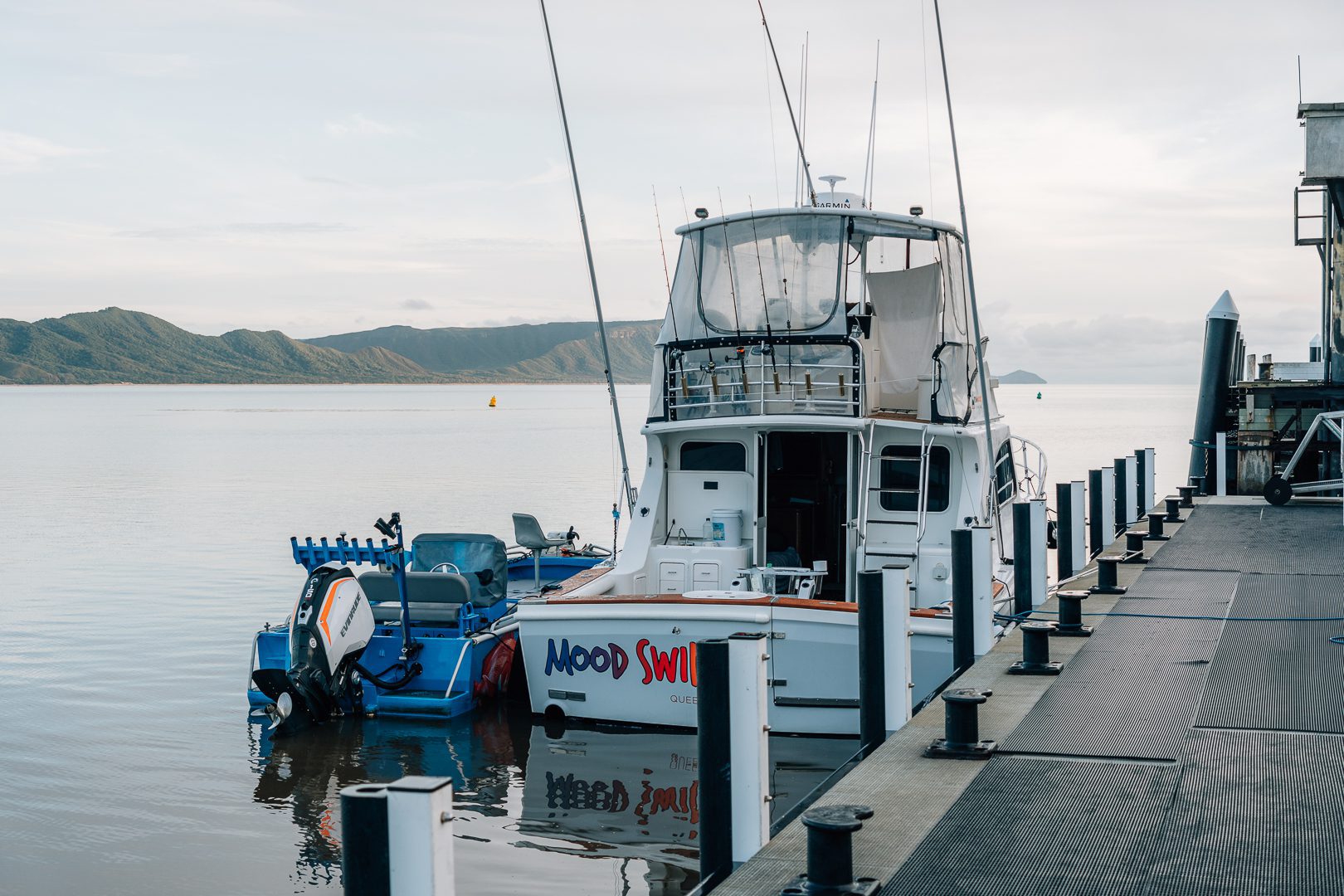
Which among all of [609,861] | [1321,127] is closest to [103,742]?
[609,861]

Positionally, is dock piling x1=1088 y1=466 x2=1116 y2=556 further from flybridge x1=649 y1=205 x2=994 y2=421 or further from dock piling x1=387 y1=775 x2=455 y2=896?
dock piling x1=387 y1=775 x2=455 y2=896

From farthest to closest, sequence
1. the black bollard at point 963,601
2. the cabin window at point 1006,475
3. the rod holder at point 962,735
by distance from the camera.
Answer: the cabin window at point 1006,475 → the black bollard at point 963,601 → the rod holder at point 962,735

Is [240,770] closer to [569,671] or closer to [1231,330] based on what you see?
[569,671]

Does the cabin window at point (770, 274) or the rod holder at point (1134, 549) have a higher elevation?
the cabin window at point (770, 274)

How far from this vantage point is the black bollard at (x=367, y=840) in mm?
3723

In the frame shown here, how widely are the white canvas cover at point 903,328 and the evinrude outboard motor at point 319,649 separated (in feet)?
20.0

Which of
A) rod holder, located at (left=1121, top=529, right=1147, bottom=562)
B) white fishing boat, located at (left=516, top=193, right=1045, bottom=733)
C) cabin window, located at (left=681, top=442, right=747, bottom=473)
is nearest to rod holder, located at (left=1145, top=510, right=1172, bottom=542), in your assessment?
rod holder, located at (left=1121, top=529, right=1147, bottom=562)

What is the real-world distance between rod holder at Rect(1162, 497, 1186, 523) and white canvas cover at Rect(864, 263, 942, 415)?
5699mm

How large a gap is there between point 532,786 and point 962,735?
20.1ft

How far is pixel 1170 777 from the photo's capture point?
19.8 ft

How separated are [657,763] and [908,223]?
6583 mm

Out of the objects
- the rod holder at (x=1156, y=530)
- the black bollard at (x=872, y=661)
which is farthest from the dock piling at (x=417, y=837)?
the rod holder at (x=1156, y=530)

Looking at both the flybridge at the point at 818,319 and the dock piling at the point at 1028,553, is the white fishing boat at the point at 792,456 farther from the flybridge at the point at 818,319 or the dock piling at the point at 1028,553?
the dock piling at the point at 1028,553

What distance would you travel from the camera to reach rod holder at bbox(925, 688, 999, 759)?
265 inches
